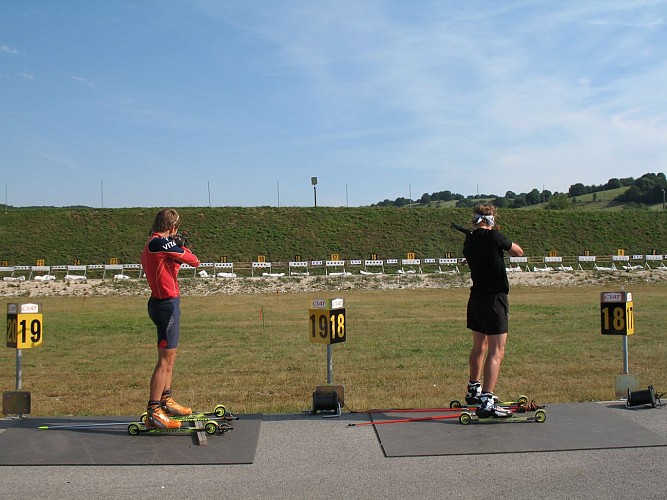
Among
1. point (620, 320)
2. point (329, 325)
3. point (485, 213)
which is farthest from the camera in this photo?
point (620, 320)

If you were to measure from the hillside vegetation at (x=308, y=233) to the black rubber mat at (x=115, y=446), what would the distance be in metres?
43.6

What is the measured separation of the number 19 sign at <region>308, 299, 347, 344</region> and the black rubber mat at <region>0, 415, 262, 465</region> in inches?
48.0

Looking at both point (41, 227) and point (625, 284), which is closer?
point (625, 284)

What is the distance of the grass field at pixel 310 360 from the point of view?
29.3ft

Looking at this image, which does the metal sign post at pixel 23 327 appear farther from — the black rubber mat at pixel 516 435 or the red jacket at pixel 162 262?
the black rubber mat at pixel 516 435

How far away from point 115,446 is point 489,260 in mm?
3994

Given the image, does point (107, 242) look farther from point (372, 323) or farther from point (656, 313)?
point (656, 313)

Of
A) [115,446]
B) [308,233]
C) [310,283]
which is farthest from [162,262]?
[308,233]

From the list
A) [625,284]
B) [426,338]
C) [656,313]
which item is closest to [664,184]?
[625,284]

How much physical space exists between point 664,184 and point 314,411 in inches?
5113

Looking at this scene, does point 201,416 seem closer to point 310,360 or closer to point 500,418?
point 500,418

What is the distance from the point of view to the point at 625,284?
38656 millimetres

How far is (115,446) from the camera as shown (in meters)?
5.94

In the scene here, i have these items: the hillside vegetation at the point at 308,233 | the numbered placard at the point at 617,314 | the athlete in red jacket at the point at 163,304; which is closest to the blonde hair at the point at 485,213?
the numbered placard at the point at 617,314
